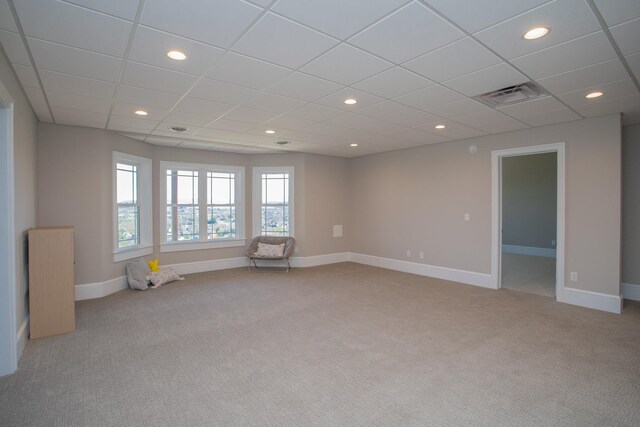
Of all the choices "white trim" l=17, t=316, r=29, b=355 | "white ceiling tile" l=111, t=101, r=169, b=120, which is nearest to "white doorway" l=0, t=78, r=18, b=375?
"white trim" l=17, t=316, r=29, b=355

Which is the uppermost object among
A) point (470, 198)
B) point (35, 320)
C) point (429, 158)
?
point (429, 158)

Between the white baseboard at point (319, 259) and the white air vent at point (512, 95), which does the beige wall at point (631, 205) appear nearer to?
the white air vent at point (512, 95)

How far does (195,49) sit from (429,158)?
4870 mm

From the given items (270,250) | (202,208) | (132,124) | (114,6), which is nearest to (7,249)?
(114,6)

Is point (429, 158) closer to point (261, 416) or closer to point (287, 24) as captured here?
point (287, 24)

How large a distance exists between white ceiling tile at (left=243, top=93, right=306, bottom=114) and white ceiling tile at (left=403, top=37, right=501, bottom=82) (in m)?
1.38

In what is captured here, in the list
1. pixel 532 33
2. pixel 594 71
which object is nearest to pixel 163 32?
pixel 532 33

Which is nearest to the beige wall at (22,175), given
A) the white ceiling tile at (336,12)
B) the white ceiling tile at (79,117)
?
the white ceiling tile at (79,117)

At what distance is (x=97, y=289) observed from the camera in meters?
5.00

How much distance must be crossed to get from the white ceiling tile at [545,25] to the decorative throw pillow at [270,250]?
17.1 feet

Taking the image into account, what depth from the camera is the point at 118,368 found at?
2848 millimetres

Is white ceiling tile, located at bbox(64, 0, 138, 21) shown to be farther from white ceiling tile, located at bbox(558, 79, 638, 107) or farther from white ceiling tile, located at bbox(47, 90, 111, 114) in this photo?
white ceiling tile, located at bbox(558, 79, 638, 107)

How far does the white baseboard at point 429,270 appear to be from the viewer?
562 cm

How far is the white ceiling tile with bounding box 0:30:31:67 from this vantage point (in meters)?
2.27
